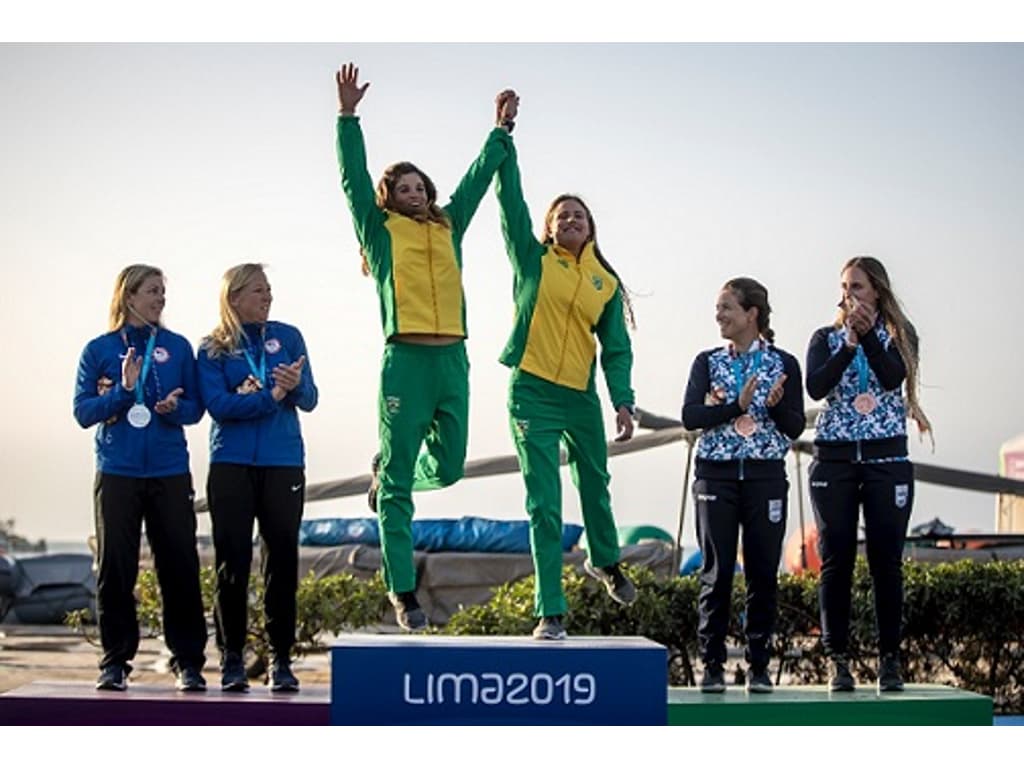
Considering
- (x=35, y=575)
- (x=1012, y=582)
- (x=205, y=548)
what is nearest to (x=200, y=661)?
(x=1012, y=582)

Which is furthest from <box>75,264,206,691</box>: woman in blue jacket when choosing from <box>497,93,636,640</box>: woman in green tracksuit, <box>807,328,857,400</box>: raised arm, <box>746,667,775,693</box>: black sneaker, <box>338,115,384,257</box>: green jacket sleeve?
<box>807,328,857,400</box>: raised arm

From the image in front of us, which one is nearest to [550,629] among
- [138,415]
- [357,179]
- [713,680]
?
[713,680]

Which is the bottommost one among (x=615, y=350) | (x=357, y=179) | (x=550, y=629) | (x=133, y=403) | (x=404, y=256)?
(x=550, y=629)

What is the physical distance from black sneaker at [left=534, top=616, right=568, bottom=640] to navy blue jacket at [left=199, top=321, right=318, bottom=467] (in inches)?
47.1

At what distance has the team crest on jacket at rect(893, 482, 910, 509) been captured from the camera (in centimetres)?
681

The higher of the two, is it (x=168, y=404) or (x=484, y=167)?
(x=484, y=167)

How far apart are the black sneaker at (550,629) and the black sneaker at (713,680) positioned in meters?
0.70

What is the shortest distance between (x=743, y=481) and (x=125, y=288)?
274 centimetres

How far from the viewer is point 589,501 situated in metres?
6.74

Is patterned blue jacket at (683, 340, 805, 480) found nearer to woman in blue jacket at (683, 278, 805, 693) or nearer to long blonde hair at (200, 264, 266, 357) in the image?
woman in blue jacket at (683, 278, 805, 693)

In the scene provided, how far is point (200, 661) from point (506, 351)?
182 cm

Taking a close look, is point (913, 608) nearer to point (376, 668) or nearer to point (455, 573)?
point (376, 668)

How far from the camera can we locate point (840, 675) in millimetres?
6887

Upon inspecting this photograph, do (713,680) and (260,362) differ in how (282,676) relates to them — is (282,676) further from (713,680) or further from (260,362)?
(713,680)
